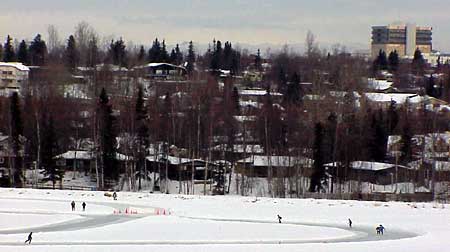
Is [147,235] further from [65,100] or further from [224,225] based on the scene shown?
[65,100]

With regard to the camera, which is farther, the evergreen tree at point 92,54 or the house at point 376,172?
the evergreen tree at point 92,54

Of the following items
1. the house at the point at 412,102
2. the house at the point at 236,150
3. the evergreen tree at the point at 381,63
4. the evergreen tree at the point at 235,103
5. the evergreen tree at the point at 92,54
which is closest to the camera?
the house at the point at 236,150

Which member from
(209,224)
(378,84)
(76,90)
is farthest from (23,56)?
(209,224)

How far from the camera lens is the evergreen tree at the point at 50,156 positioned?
184 ft

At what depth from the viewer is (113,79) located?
87.1 metres

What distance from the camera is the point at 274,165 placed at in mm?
58406

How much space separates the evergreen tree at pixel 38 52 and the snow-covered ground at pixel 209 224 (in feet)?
232

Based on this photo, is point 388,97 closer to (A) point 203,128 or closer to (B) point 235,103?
(B) point 235,103

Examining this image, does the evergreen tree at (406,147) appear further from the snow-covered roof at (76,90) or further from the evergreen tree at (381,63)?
the evergreen tree at (381,63)

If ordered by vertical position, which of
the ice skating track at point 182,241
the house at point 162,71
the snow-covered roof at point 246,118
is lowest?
the ice skating track at point 182,241

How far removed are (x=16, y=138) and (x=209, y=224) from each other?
24.9m

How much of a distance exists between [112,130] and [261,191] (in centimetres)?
1181

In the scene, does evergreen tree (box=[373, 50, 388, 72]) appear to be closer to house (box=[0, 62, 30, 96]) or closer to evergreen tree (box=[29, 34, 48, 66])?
evergreen tree (box=[29, 34, 48, 66])

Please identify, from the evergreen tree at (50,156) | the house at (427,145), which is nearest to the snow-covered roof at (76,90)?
the evergreen tree at (50,156)
